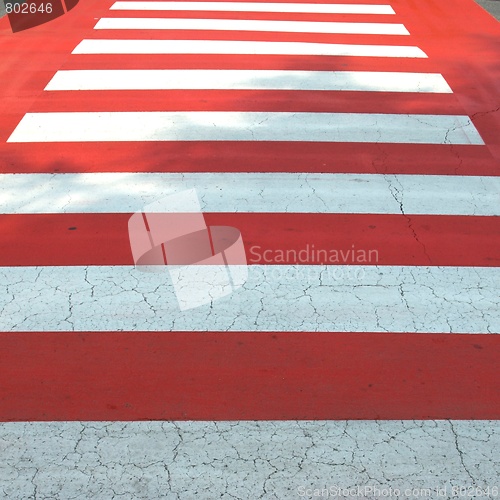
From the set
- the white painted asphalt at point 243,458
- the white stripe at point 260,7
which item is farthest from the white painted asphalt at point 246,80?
the white painted asphalt at point 243,458

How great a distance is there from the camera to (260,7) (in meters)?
10.7

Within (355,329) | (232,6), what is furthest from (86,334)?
(232,6)

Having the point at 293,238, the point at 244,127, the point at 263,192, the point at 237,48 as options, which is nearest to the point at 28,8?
the point at 237,48

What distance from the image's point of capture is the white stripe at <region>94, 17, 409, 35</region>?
989 cm

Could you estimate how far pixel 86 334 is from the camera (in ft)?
15.7

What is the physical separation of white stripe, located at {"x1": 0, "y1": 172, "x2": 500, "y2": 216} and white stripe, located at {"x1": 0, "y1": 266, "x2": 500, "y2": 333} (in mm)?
820

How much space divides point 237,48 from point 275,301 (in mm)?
4956

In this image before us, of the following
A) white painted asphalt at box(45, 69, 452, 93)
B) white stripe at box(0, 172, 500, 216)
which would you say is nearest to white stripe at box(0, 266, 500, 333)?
white stripe at box(0, 172, 500, 216)

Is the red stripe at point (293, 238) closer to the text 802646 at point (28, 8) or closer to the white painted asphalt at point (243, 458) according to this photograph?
the white painted asphalt at point (243, 458)

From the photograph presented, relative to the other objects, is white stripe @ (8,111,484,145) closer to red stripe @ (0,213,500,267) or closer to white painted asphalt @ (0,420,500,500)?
red stripe @ (0,213,500,267)

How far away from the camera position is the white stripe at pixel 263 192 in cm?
612

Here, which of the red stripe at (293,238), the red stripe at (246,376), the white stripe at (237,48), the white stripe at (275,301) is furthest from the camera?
the white stripe at (237,48)

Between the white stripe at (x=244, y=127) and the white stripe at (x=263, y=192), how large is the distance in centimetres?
73

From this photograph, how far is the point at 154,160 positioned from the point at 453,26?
5271mm
